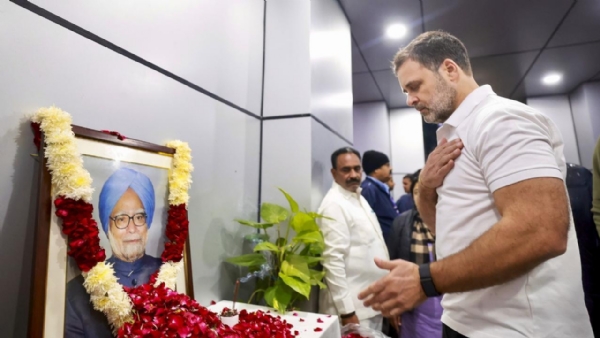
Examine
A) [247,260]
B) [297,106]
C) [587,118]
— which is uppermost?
[587,118]

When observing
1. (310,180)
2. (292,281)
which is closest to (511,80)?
(310,180)

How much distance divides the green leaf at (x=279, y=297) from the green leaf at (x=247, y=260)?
0.48 ft

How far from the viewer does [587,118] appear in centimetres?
459

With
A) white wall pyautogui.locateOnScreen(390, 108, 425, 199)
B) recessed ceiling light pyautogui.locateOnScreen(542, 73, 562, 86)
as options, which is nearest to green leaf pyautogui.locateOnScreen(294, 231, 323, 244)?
white wall pyautogui.locateOnScreen(390, 108, 425, 199)

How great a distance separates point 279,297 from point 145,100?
1059mm

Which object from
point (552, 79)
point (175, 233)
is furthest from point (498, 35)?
point (175, 233)

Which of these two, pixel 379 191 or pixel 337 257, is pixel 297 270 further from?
pixel 379 191

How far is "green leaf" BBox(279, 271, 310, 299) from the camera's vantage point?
4.75 ft

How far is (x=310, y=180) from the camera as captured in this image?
1.95 metres

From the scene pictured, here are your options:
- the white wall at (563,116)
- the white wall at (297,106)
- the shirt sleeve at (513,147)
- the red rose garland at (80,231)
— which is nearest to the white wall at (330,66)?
the white wall at (297,106)

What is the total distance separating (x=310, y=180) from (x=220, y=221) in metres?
0.59

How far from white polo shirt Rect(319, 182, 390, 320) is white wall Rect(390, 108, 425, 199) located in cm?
345

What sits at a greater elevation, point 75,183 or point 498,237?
point 75,183

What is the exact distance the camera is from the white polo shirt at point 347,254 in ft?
5.90
